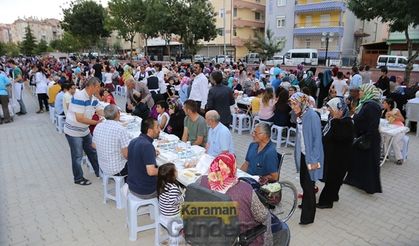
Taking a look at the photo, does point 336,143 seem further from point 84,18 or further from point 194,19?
point 84,18

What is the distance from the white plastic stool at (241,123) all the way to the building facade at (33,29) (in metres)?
123

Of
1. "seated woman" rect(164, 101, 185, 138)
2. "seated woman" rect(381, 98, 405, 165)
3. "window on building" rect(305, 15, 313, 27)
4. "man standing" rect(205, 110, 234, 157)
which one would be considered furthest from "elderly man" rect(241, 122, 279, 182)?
"window on building" rect(305, 15, 313, 27)

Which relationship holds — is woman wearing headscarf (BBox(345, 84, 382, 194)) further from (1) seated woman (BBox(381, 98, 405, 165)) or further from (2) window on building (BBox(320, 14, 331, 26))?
(2) window on building (BBox(320, 14, 331, 26))

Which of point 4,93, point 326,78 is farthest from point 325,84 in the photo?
point 4,93

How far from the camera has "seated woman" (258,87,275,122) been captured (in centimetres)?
724

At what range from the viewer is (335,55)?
103 ft

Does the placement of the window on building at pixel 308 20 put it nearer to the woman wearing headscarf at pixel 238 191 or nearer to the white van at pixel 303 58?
the white van at pixel 303 58

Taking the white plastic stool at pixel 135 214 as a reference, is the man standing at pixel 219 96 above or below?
above

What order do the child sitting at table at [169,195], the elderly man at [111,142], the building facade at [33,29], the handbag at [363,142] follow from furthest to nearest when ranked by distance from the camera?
1. the building facade at [33,29]
2. the handbag at [363,142]
3. the elderly man at [111,142]
4. the child sitting at table at [169,195]

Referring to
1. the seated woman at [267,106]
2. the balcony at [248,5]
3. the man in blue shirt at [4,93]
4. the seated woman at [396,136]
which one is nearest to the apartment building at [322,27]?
the balcony at [248,5]

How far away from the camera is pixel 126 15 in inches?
1212

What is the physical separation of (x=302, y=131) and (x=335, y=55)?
1214 inches

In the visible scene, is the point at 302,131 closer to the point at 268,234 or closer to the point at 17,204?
the point at 268,234

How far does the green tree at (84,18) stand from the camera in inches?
1426
